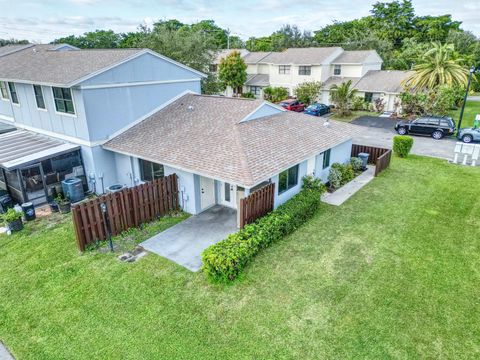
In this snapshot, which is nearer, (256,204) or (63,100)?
(256,204)

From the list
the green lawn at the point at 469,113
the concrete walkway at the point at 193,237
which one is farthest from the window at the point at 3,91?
the green lawn at the point at 469,113

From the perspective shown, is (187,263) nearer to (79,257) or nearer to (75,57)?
(79,257)

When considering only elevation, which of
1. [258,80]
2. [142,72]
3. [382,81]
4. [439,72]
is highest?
[142,72]

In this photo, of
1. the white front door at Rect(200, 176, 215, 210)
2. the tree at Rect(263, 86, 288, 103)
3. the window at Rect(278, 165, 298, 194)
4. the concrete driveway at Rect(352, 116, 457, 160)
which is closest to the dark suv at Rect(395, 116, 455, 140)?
the concrete driveway at Rect(352, 116, 457, 160)

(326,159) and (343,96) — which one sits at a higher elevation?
(343,96)

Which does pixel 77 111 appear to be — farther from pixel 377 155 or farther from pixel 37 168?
pixel 377 155

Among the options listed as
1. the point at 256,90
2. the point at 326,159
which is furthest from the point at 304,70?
the point at 326,159

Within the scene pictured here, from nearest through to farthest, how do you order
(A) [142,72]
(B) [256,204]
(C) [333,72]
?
1. (B) [256,204]
2. (A) [142,72]
3. (C) [333,72]
